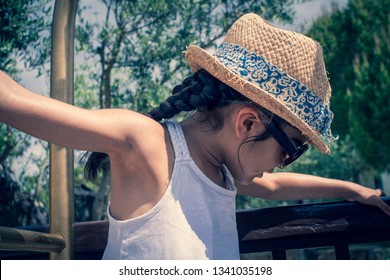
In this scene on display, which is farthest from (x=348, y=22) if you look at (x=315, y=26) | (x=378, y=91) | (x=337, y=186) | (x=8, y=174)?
(x=337, y=186)

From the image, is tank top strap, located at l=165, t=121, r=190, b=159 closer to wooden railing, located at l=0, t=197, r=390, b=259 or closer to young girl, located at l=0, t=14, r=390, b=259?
young girl, located at l=0, t=14, r=390, b=259

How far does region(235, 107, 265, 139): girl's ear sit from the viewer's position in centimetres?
168

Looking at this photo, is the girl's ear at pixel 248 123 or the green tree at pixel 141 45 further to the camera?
the green tree at pixel 141 45

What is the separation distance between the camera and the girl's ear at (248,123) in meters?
1.68

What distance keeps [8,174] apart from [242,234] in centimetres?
528

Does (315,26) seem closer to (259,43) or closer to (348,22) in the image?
(348,22)

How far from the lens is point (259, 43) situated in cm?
169

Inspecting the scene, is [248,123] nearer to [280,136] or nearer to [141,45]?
[280,136]

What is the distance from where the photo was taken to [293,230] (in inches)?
74.0

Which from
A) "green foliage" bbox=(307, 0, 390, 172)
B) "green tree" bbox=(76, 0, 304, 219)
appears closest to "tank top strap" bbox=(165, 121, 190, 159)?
"green tree" bbox=(76, 0, 304, 219)

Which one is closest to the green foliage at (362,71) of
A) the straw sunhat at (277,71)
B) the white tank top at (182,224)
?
the straw sunhat at (277,71)

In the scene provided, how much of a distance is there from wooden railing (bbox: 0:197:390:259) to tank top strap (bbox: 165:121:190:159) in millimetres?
419

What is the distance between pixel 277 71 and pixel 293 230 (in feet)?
2.08

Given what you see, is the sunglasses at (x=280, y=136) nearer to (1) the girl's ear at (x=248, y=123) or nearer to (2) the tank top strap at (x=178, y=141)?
(1) the girl's ear at (x=248, y=123)
